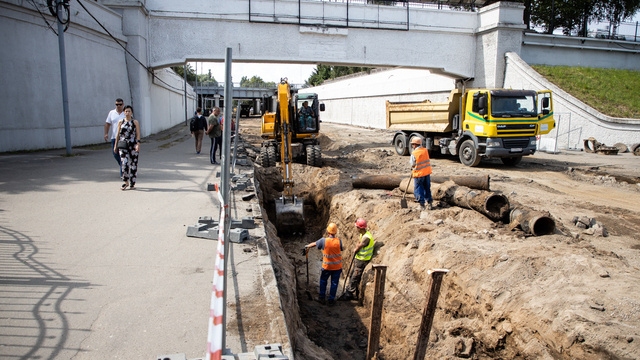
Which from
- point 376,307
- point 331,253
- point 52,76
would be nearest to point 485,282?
point 376,307

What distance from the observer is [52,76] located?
1439cm

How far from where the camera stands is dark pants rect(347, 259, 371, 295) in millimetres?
7453

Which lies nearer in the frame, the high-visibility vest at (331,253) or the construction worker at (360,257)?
the high-visibility vest at (331,253)

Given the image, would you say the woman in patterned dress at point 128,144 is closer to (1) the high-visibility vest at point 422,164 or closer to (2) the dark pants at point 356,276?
(2) the dark pants at point 356,276

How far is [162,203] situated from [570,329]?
6432mm

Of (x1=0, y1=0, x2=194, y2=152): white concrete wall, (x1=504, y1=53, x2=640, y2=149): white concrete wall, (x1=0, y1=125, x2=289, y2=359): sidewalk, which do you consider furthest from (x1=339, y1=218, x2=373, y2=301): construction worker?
(x1=504, y1=53, x2=640, y2=149): white concrete wall

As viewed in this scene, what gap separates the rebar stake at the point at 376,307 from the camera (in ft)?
14.7

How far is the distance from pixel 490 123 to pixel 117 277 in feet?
41.1

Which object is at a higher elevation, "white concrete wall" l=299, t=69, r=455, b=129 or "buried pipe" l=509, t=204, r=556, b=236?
"white concrete wall" l=299, t=69, r=455, b=129

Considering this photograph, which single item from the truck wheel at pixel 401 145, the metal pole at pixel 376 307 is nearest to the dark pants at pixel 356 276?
the metal pole at pixel 376 307

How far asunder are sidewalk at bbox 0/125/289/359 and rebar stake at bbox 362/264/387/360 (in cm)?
122

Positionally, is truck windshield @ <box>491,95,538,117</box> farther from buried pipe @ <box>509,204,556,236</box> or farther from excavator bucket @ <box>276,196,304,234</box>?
excavator bucket @ <box>276,196,304,234</box>

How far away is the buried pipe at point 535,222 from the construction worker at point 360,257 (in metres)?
2.60

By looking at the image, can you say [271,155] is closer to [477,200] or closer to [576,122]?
[477,200]
